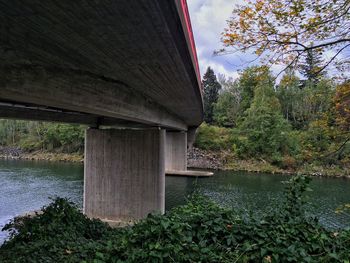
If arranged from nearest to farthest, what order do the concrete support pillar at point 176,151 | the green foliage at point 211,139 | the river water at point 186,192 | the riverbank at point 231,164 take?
the river water at point 186,192 → the concrete support pillar at point 176,151 → the riverbank at point 231,164 → the green foliage at point 211,139

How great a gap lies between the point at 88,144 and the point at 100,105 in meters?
7.42

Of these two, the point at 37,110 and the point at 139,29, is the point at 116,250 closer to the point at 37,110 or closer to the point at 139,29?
the point at 139,29

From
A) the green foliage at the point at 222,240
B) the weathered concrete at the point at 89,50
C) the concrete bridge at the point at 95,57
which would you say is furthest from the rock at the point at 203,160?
the green foliage at the point at 222,240

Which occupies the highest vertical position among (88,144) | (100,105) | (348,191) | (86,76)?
(86,76)

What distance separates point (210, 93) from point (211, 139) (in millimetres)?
20530

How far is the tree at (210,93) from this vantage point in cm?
5619

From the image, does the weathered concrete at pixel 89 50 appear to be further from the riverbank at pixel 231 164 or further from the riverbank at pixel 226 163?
the riverbank at pixel 226 163

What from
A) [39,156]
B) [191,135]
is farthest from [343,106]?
[39,156]

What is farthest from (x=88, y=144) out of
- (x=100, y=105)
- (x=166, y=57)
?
(x=166, y=57)

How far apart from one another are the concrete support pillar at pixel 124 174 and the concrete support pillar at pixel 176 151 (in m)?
16.9

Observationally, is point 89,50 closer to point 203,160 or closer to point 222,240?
point 222,240

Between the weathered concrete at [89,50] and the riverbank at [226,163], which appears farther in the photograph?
the riverbank at [226,163]

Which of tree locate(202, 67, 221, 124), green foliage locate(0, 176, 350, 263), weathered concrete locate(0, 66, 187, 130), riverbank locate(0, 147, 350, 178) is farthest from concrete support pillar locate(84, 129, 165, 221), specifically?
tree locate(202, 67, 221, 124)

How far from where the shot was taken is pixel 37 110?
35.0 feet
